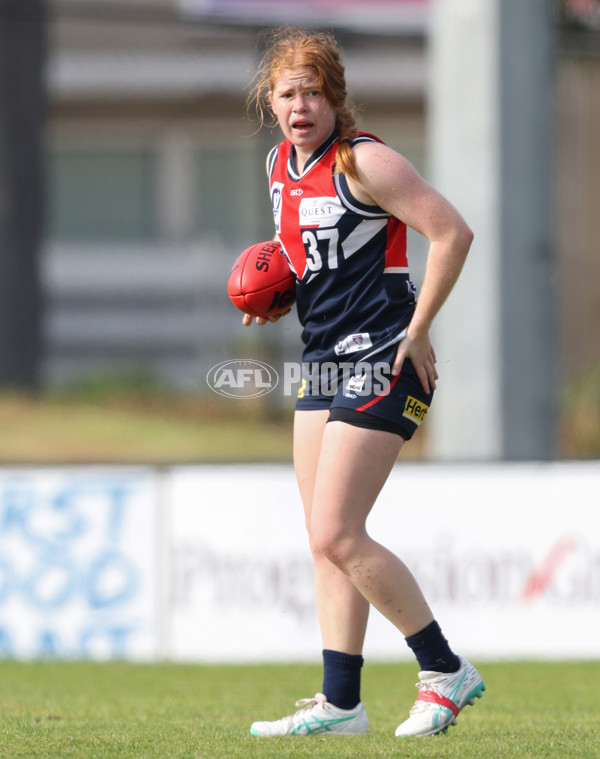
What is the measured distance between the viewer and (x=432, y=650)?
146 inches

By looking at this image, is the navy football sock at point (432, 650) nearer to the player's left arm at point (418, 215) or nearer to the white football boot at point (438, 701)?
the white football boot at point (438, 701)

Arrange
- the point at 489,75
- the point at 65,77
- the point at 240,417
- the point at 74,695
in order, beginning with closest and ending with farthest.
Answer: the point at 74,695, the point at 489,75, the point at 240,417, the point at 65,77

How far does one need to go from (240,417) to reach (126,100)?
782 cm

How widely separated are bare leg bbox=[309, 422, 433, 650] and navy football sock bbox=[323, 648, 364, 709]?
0.20 meters

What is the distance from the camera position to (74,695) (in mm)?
5430

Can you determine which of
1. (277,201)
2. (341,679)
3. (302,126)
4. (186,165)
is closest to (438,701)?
(341,679)

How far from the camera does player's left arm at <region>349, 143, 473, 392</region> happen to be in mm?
3494

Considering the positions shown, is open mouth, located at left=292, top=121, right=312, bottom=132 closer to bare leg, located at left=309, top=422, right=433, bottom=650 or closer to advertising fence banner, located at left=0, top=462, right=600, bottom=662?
bare leg, located at left=309, top=422, right=433, bottom=650

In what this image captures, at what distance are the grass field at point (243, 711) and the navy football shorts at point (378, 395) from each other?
2.94ft

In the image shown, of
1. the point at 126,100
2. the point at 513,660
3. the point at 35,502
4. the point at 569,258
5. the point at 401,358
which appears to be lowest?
the point at 513,660

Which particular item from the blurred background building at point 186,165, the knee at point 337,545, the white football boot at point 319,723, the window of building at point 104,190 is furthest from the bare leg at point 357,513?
the window of building at point 104,190

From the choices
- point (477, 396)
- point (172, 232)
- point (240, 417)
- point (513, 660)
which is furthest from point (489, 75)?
point (172, 232)

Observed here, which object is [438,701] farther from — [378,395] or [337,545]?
[378,395]

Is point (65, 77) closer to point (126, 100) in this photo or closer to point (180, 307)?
point (126, 100)
